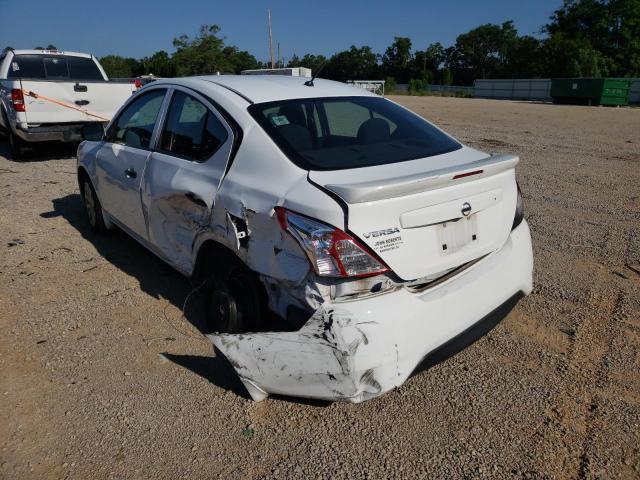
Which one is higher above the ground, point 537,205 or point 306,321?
point 306,321

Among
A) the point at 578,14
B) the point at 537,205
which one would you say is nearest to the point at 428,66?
the point at 578,14

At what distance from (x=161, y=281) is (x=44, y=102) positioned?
6264 mm

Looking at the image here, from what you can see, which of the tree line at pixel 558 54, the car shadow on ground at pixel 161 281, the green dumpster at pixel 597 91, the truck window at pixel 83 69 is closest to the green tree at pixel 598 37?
the tree line at pixel 558 54

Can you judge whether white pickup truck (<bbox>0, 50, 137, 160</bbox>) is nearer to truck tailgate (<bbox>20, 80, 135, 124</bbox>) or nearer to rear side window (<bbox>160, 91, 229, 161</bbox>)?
truck tailgate (<bbox>20, 80, 135, 124</bbox>)

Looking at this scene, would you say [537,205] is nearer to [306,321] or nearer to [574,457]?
[574,457]

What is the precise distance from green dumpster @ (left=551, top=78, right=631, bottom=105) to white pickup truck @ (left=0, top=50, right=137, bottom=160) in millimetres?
33843

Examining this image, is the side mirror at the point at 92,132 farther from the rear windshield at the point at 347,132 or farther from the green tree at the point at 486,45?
the green tree at the point at 486,45

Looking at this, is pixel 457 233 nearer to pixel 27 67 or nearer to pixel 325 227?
pixel 325 227

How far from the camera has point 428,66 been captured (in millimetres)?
98062

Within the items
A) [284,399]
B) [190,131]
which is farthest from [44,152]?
[284,399]

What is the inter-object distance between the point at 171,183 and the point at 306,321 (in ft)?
4.94

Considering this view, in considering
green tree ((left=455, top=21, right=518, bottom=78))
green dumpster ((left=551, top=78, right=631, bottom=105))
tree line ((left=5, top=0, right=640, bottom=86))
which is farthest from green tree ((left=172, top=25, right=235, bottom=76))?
green tree ((left=455, top=21, right=518, bottom=78))

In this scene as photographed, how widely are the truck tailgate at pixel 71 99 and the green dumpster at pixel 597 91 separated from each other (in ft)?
111

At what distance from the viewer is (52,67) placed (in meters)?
10.5
